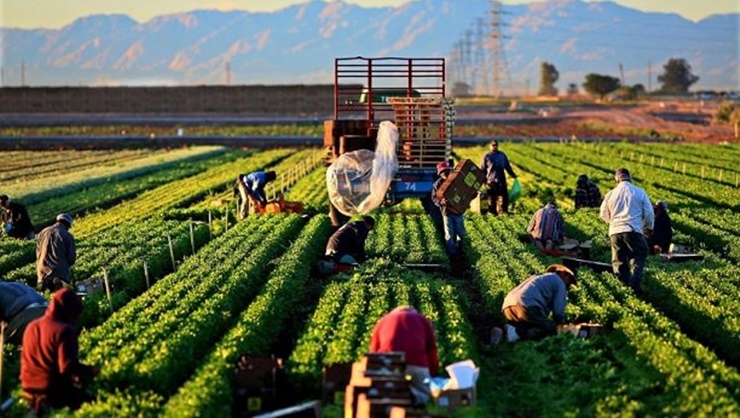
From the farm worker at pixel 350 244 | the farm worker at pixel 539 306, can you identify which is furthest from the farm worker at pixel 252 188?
the farm worker at pixel 539 306

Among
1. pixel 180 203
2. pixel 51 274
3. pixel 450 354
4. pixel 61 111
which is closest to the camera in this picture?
pixel 450 354

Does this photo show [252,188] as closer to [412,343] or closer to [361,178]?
[361,178]

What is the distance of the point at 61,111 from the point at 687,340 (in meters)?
113

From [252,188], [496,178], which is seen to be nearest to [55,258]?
[252,188]

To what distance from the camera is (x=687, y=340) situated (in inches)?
612

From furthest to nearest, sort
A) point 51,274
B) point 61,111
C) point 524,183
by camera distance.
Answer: point 61,111 < point 524,183 < point 51,274

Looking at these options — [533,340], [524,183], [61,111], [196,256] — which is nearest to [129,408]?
[533,340]

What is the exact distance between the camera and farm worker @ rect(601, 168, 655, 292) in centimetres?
2019

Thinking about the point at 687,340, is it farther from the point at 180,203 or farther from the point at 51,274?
the point at 180,203

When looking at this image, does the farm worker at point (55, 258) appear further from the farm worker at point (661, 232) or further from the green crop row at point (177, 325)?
the farm worker at point (661, 232)

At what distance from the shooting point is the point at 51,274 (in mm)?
20297

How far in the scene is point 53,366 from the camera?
13.7 m

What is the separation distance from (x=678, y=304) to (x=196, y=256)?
911cm

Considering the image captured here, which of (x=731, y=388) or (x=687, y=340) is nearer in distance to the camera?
(x=731, y=388)
